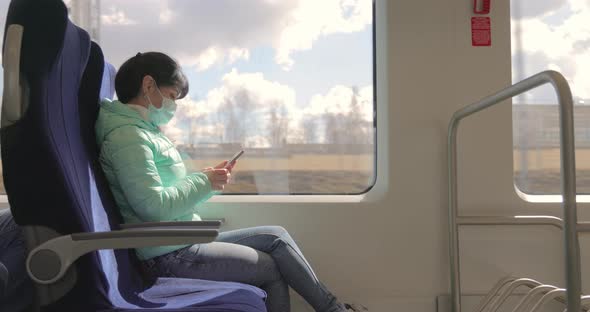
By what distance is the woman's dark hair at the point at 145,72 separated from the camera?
61.0 inches

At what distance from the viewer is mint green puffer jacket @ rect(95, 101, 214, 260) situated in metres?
1.32

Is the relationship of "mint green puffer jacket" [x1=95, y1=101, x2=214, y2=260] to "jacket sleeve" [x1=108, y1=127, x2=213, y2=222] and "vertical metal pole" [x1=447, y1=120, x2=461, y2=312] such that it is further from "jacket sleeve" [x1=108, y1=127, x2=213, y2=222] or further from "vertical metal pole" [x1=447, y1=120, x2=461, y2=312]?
"vertical metal pole" [x1=447, y1=120, x2=461, y2=312]

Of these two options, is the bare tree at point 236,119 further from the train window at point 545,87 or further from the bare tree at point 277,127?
the train window at point 545,87

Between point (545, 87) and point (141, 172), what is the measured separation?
1.80 meters

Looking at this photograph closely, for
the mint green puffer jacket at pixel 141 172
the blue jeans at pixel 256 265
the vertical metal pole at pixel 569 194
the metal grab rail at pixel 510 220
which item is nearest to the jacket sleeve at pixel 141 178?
the mint green puffer jacket at pixel 141 172

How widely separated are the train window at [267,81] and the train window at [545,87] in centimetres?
65

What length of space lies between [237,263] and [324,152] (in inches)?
33.3

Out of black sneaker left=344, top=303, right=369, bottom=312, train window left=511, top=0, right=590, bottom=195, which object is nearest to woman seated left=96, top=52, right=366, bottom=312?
black sneaker left=344, top=303, right=369, bottom=312

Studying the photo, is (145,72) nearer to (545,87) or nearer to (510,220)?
(510,220)

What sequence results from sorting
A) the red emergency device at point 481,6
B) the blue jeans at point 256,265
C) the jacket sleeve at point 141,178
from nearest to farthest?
the jacket sleeve at point 141,178, the blue jeans at point 256,265, the red emergency device at point 481,6

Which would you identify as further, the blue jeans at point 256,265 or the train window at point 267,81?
the train window at point 267,81

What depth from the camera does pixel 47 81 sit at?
109 cm

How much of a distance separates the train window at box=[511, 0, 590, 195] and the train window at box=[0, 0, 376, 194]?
2.14ft

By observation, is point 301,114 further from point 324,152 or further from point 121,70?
point 121,70
